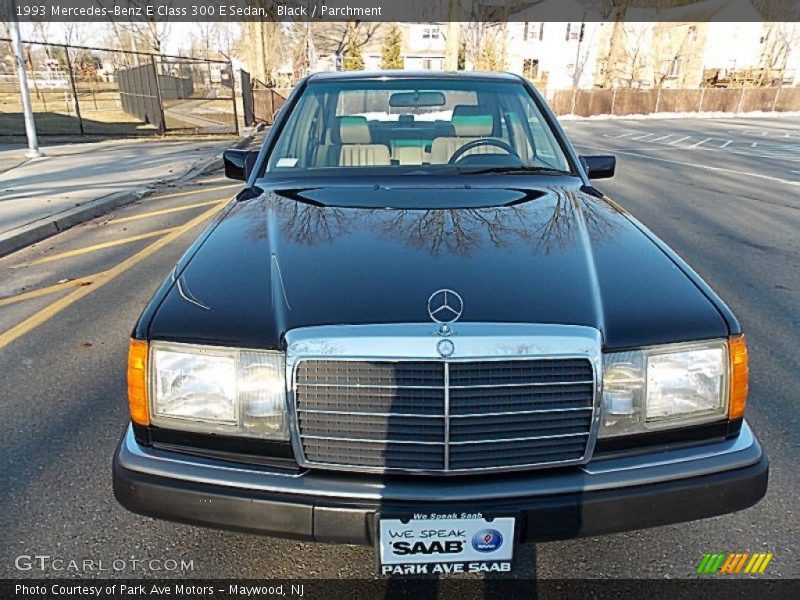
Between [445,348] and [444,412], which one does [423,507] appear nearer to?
[444,412]

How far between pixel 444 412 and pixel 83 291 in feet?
13.8

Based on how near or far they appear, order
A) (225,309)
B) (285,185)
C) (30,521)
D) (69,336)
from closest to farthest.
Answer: (225,309), (30,521), (285,185), (69,336)

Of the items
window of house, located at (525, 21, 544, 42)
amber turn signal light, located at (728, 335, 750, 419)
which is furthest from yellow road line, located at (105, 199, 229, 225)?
window of house, located at (525, 21, 544, 42)

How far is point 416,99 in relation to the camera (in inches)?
135

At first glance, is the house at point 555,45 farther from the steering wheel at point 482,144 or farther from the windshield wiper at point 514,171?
the windshield wiper at point 514,171

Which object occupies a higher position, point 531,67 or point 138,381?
point 531,67

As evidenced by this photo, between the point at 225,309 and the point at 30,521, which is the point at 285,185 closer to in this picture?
the point at 225,309

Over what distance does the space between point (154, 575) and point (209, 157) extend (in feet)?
37.9

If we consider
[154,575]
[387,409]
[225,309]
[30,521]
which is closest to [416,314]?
[387,409]

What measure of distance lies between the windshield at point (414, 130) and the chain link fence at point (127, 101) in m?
13.0

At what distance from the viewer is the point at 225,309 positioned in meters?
1.78

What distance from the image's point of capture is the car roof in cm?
350

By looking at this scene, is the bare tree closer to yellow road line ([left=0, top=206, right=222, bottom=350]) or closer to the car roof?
yellow road line ([left=0, top=206, right=222, bottom=350])

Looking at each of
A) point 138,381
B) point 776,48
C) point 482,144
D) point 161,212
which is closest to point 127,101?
point 161,212
